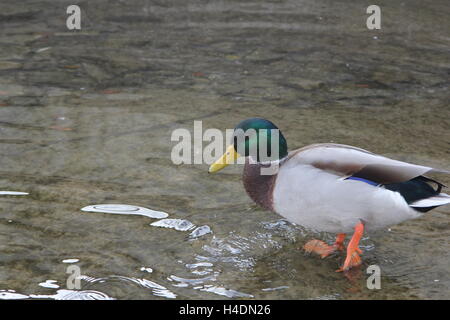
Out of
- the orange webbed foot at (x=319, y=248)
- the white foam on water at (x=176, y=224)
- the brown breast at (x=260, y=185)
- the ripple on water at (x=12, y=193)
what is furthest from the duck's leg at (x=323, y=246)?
the ripple on water at (x=12, y=193)

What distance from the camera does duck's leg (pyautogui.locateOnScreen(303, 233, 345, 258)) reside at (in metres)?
3.71

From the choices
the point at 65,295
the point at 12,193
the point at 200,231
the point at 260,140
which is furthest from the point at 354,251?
the point at 12,193

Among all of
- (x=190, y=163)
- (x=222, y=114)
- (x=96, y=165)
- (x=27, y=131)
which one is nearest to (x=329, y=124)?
(x=222, y=114)

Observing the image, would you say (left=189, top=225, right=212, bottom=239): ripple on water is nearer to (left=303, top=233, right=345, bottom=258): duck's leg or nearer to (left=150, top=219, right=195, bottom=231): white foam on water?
(left=150, top=219, right=195, bottom=231): white foam on water

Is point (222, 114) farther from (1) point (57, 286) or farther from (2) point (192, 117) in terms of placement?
(1) point (57, 286)

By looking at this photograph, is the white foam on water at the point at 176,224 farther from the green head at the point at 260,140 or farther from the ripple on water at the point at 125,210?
the green head at the point at 260,140

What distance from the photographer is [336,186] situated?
337cm

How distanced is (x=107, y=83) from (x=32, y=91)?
2.24ft

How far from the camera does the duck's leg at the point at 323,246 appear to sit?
3711 mm

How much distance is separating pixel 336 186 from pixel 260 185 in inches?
15.6

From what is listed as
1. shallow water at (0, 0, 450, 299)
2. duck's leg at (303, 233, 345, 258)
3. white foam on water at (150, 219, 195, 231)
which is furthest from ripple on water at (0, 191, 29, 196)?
duck's leg at (303, 233, 345, 258)

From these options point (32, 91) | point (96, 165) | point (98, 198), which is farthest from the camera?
point (32, 91)
